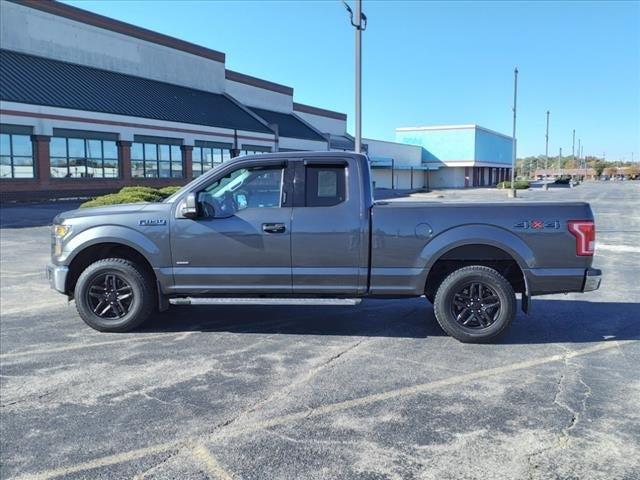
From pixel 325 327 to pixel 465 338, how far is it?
5.43 feet

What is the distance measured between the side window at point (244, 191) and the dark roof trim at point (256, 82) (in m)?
48.8

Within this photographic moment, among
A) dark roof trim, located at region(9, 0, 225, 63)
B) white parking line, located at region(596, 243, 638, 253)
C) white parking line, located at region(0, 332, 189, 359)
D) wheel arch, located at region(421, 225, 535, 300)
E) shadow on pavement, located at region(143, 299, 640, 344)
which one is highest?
dark roof trim, located at region(9, 0, 225, 63)

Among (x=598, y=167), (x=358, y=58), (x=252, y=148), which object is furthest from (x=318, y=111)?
(x=598, y=167)

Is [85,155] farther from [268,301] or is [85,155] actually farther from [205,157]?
[268,301]

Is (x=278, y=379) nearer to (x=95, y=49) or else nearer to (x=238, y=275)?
(x=238, y=275)

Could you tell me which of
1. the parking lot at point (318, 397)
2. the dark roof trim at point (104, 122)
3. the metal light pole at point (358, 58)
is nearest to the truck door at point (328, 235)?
the parking lot at point (318, 397)

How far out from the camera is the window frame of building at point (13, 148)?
2966cm

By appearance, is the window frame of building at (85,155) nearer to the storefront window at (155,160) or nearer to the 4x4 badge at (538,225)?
→ the storefront window at (155,160)

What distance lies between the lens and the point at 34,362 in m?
5.47

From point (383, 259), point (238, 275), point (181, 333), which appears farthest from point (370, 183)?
point (181, 333)

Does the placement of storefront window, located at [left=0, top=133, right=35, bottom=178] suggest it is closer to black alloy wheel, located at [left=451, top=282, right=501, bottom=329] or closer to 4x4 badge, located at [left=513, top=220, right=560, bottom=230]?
black alloy wheel, located at [left=451, top=282, right=501, bottom=329]


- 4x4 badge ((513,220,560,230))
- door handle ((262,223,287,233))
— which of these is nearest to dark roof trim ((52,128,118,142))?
door handle ((262,223,287,233))

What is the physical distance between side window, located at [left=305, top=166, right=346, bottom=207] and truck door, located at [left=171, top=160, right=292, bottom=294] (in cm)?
27

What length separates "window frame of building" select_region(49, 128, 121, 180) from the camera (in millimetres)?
32625
